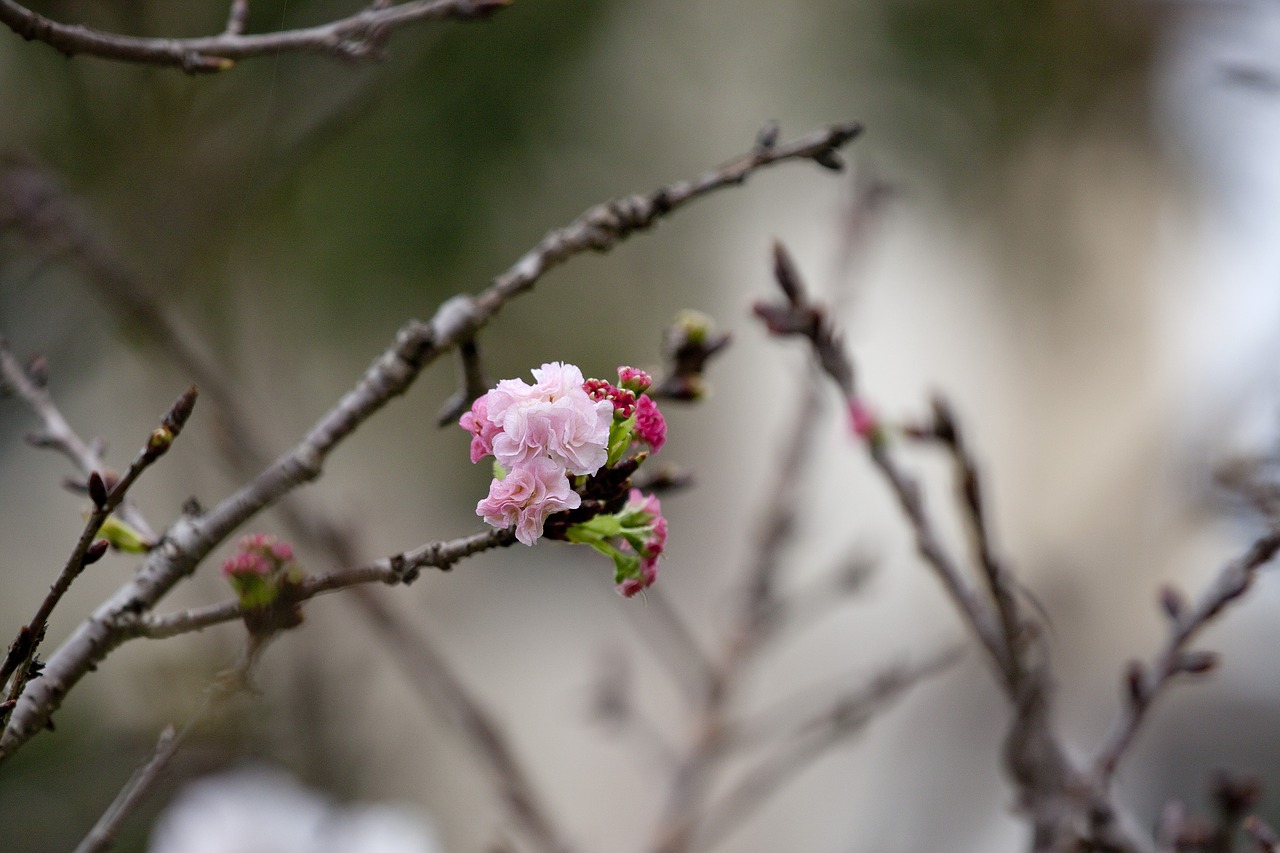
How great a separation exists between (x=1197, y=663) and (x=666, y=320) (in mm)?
2879

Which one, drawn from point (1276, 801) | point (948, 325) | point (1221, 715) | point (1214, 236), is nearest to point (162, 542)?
point (1214, 236)

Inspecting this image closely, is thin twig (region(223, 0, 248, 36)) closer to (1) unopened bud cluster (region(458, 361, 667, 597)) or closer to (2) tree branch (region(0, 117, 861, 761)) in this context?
(2) tree branch (region(0, 117, 861, 761))

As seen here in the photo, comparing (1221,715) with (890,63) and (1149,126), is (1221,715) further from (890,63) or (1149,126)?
(890,63)

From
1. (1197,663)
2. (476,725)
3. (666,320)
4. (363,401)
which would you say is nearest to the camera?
(363,401)

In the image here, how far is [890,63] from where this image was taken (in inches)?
110

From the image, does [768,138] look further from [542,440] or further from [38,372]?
[38,372]

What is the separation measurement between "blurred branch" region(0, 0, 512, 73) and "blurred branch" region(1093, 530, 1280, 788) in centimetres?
49

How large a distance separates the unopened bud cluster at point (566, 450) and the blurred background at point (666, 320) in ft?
1.15

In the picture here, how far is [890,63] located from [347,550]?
244 cm

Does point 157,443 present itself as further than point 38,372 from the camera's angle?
No

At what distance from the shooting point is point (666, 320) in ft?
11.2

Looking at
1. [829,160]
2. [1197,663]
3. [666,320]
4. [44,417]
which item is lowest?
[1197,663]

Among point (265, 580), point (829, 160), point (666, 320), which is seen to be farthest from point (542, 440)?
point (666, 320)

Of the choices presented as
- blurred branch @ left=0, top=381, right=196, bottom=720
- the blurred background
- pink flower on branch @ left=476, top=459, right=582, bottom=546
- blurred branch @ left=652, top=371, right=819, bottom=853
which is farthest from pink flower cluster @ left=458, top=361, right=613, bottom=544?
blurred branch @ left=652, top=371, right=819, bottom=853
